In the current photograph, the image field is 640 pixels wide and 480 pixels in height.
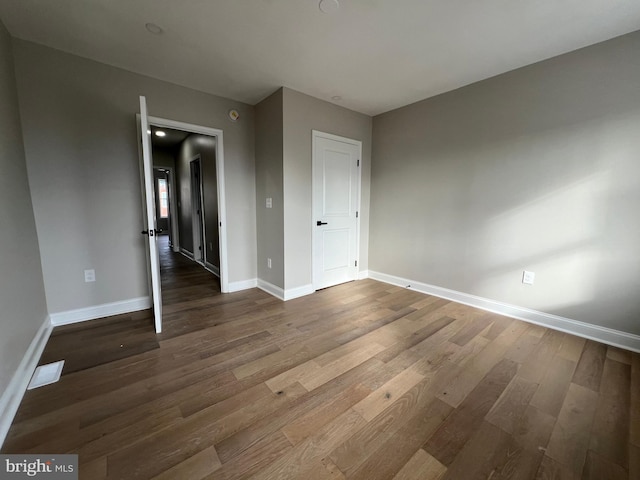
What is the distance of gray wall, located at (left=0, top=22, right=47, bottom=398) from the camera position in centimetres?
155

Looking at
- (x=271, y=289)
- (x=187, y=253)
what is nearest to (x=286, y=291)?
(x=271, y=289)

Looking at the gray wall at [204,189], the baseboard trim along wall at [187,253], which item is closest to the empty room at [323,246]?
the gray wall at [204,189]

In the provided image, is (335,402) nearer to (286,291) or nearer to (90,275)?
(286,291)

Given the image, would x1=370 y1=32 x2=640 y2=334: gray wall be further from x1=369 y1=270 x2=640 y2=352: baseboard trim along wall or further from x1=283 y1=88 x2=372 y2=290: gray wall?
x1=283 y1=88 x2=372 y2=290: gray wall

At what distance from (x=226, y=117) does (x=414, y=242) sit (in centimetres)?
301

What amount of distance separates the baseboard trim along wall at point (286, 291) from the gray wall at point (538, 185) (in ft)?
4.92

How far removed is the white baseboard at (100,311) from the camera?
246cm

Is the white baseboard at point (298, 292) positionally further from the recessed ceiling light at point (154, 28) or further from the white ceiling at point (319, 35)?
the recessed ceiling light at point (154, 28)

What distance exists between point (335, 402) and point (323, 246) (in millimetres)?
2206

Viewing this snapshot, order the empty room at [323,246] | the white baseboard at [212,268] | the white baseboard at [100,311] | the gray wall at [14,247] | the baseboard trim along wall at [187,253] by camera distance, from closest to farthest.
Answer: the empty room at [323,246] → the gray wall at [14,247] → the white baseboard at [100,311] → the white baseboard at [212,268] → the baseboard trim along wall at [187,253]

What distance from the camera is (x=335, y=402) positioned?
1534 mm

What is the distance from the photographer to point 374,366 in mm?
1881
